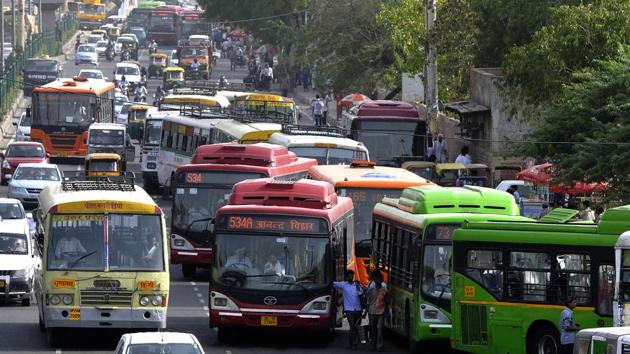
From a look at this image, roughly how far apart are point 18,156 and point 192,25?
70268 millimetres

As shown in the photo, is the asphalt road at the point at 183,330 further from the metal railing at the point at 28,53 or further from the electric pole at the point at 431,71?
the metal railing at the point at 28,53

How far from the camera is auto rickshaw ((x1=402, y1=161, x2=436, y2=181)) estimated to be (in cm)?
4722

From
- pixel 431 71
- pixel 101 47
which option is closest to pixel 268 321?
pixel 431 71

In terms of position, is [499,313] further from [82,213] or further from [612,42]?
[612,42]

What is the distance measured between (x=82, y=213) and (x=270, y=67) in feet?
236

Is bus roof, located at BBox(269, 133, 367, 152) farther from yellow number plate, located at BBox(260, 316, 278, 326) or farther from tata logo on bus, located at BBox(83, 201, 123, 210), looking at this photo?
tata logo on bus, located at BBox(83, 201, 123, 210)

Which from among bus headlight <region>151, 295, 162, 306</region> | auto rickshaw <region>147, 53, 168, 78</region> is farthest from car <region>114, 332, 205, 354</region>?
auto rickshaw <region>147, 53, 168, 78</region>

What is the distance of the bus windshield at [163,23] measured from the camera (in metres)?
126

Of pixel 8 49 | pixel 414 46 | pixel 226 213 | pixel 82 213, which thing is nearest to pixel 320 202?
pixel 226 213

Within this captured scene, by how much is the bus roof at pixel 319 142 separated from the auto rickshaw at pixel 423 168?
3.34 meters

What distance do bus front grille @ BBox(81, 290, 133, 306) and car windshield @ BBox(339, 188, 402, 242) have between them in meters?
8.23

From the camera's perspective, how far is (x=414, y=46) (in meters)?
60.7

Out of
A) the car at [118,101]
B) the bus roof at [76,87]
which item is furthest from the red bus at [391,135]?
the car at [118,101]

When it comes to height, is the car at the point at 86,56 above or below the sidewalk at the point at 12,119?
above
